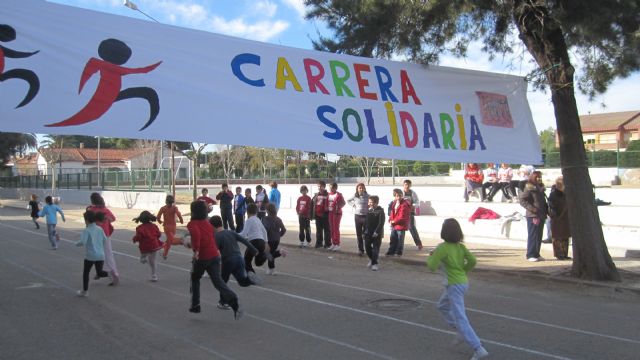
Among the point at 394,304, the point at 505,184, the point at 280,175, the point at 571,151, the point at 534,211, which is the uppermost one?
the point at 280,175

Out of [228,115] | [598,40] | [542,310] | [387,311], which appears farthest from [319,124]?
[598,40]

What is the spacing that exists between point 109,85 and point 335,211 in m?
9.19

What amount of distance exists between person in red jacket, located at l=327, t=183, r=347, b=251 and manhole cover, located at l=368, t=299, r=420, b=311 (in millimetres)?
6116

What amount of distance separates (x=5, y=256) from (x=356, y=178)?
103ft

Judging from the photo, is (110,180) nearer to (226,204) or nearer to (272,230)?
(226,204)

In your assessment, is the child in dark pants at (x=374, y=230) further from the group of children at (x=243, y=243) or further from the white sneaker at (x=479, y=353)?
the white sneaker at (x=479, y=353)

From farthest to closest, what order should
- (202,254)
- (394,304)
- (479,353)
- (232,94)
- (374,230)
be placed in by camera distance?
(374,230)
(394,304)
(202,254)
(232,94)
(479,353)

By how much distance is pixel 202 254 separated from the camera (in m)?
7.11

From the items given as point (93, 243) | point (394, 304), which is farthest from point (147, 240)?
point (394, 304)

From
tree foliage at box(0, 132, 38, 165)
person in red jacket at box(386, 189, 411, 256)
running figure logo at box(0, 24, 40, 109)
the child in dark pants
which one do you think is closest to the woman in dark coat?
person in red jacket at box(386, 189, 411, 256)

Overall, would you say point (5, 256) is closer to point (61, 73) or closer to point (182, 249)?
point (182, 249)

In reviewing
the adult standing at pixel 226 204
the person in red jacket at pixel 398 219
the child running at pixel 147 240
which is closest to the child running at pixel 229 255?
the child running at pixel 147 240

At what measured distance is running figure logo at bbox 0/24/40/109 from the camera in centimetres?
542

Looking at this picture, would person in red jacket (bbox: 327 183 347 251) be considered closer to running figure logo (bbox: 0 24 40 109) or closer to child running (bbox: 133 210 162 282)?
child running (bbox: 133 210 162 282)
